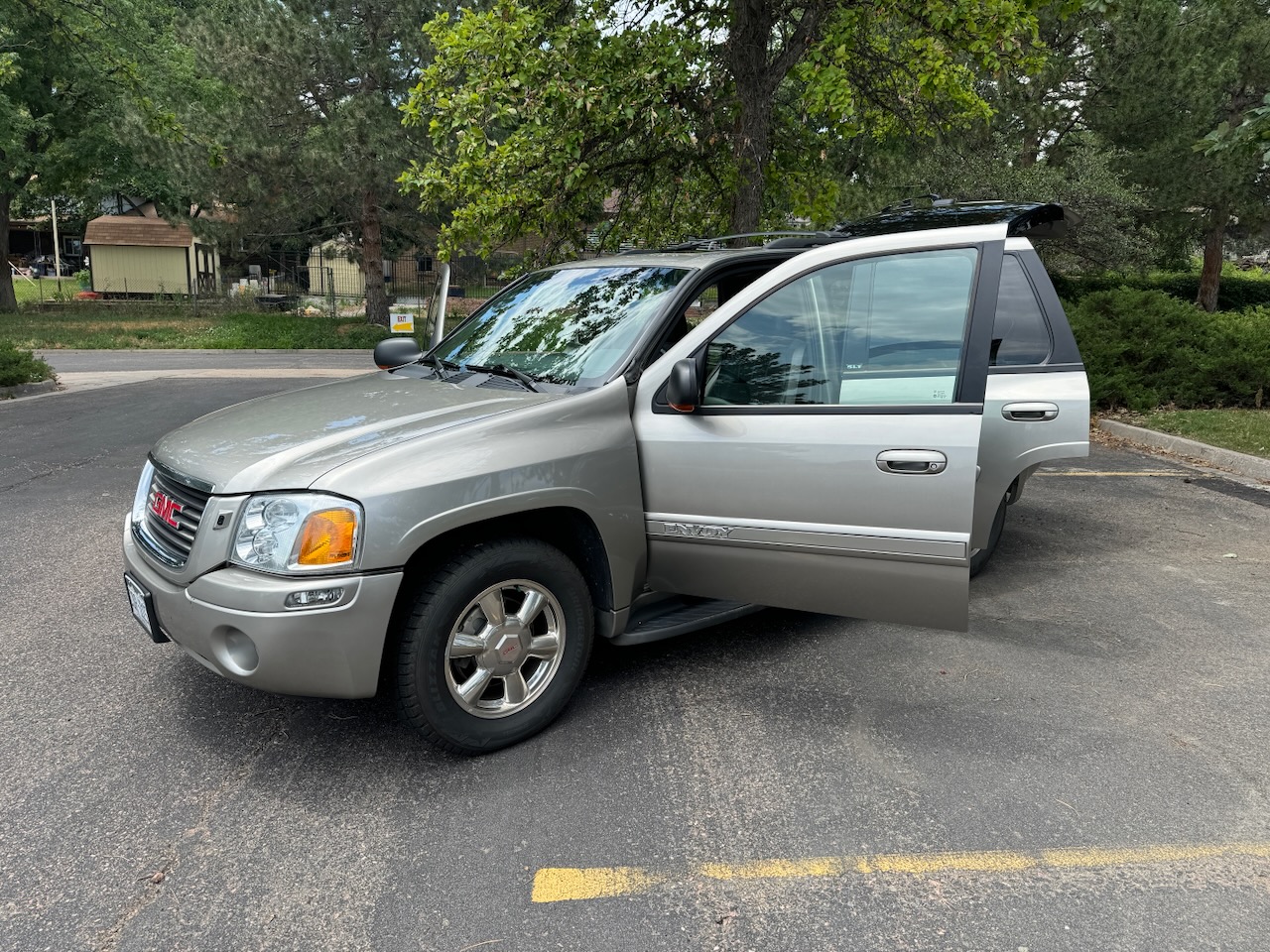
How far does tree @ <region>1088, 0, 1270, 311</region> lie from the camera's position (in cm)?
1814

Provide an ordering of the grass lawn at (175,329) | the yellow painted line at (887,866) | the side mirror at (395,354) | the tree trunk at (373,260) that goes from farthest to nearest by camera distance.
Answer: the tree trunk at (373,260)
the grass lawn at (175,329)
the side mirror at (395,354)
the yellow painted line at (887,866)

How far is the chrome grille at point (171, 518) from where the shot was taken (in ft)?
10.4

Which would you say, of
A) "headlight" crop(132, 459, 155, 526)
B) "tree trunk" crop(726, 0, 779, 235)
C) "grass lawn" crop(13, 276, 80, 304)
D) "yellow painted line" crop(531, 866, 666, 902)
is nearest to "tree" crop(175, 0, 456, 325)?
"tree trunk" crop(726, 0, 779, 235)

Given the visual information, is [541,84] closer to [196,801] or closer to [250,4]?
[196,801]

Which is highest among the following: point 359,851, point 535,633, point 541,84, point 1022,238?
point 541,84

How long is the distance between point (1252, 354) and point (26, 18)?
86.1 ft

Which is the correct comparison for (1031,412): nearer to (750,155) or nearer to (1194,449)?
(750,155)

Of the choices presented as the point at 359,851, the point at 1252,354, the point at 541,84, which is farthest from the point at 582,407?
the point at 1252,354

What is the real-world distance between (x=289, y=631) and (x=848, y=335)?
2377 mm

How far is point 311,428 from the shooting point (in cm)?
338

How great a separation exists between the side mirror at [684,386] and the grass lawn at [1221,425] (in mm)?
7481

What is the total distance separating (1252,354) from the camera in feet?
35.4

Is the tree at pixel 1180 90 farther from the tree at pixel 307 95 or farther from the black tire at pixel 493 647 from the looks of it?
the black tire at pixel 493 647

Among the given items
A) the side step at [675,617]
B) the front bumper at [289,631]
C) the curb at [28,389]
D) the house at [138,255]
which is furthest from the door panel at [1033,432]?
the house at [138,255]
